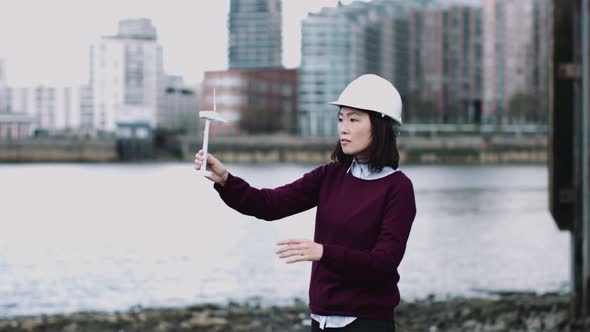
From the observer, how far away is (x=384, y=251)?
4.05 m

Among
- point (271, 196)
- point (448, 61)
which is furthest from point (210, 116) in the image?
point (448, 61)

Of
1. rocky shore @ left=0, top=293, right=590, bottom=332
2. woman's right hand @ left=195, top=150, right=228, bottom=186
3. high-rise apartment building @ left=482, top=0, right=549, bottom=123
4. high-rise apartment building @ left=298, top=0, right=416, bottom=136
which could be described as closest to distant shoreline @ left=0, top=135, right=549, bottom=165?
high-rise apartment building @ left=298, top=0, right=416, bottom=136

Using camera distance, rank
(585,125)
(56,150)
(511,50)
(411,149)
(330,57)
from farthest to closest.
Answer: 1. (511,50)
2. (330,57)
3. (56,150)
4. (411,149)
5. (585,125)

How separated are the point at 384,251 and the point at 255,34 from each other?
18992 cm

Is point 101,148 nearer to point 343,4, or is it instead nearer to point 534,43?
point 343,4

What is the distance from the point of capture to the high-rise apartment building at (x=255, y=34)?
184m

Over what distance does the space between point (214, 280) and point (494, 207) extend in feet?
111

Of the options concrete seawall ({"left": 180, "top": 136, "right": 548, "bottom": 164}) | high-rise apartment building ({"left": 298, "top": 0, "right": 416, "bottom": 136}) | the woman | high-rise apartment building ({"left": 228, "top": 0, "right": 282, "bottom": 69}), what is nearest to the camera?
the woman

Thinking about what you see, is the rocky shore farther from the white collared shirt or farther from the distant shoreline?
the distant shoreline

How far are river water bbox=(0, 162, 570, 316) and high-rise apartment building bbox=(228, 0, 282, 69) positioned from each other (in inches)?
4776

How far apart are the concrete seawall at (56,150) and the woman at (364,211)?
426 feet

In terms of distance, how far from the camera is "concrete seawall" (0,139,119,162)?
13100 cm

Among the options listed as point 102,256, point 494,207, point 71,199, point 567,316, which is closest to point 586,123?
point 567,316

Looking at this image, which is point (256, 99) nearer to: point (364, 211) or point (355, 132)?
point (355, 132)
